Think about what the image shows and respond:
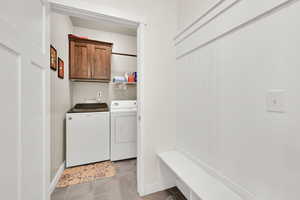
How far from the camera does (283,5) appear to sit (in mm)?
683

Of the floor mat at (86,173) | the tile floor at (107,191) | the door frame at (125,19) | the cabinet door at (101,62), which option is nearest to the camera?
the door frame at (125,19)

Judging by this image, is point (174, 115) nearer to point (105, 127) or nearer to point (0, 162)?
point (105, 127)

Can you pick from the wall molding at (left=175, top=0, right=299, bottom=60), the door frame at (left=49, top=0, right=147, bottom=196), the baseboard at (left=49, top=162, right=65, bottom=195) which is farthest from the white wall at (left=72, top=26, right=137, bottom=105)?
the wall molding at (left=175, top=0, right=299, bottom=60)

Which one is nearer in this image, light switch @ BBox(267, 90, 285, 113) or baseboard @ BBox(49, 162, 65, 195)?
light switch @ BBox(267, 90, 285, 113)

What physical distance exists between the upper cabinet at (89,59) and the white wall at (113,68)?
359mm

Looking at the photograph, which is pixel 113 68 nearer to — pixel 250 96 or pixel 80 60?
pixel 80 60

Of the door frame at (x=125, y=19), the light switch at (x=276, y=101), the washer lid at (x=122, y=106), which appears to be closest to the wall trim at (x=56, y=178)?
the door frame at (x=125, y=19)

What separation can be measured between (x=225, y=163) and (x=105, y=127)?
2020mm

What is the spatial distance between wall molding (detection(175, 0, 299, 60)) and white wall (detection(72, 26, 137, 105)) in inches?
74.9

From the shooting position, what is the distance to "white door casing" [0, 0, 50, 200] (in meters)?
0.53

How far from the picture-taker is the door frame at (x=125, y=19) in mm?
1242

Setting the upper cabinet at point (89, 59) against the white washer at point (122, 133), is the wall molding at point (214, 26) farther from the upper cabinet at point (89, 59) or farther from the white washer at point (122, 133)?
the upper cabinet at point (89, 59)

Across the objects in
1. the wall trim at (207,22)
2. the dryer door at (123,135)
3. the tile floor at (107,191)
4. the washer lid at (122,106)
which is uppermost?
the wall trim at (207,22)

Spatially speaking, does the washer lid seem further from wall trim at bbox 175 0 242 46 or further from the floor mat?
wall trim at bbox 175 0 242 46
